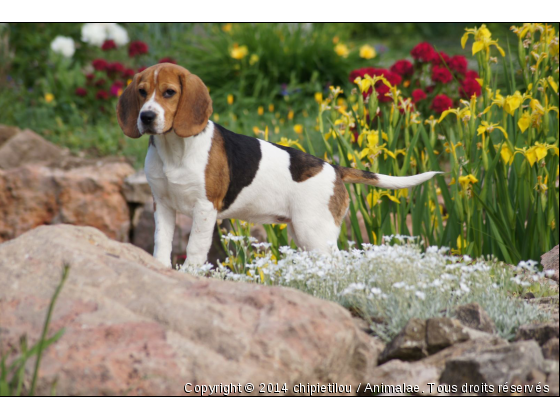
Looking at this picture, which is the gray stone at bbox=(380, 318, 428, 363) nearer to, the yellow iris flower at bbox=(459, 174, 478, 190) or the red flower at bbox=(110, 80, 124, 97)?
the yellow iris flower at bbox=(459, 174, 478, 190)

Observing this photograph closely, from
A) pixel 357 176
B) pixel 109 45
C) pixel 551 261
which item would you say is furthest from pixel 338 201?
pixel 109 45

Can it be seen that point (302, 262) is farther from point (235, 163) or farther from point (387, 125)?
point (387, 125)

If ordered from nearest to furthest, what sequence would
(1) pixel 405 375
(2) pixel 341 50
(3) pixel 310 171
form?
(1) pixel 405 375, (3) pixel 310 171, (2) pixel 341 50

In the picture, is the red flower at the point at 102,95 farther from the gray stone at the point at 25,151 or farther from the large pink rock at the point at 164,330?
the large pink rock at the point at 164,330

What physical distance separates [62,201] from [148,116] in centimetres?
364

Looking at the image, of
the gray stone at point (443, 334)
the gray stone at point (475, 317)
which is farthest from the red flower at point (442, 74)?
the gray stone at point (443, 334)

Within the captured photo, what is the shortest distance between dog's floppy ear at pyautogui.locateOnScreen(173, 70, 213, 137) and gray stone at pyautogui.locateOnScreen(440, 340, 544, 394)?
166 centimetres

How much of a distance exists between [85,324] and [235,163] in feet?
4.72

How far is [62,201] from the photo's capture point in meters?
6.21

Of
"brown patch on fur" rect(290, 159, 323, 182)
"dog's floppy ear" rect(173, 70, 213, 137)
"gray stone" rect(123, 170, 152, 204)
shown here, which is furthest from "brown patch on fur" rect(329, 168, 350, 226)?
"gray stone" rect(123, 170, 152, 204)

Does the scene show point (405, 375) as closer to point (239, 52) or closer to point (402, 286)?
point (402, 286)

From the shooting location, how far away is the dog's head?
297 cm

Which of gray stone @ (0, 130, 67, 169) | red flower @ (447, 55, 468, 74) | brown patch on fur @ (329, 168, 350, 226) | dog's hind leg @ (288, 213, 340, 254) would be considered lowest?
gray stone @ (0, 130, 67, 169)

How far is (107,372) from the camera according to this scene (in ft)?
6.66
